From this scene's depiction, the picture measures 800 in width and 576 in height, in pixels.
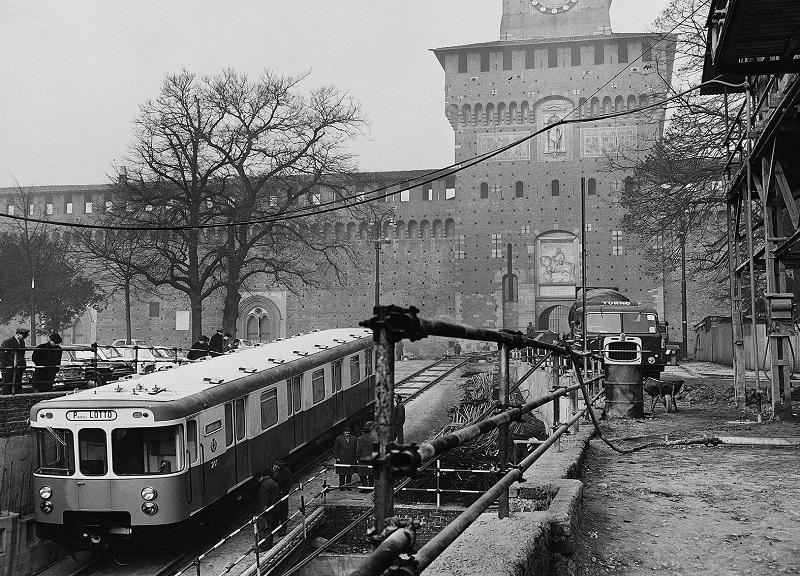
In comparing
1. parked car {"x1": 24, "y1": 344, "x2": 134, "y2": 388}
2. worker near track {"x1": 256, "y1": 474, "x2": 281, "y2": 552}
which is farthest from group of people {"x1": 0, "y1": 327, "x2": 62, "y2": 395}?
worker near track {"x1": 256, "y1": 474, "x2": 281, "y2": 552}

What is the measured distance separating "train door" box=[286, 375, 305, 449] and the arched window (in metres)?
34.4

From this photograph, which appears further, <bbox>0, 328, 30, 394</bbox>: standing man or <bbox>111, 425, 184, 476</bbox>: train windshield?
<bbox>0, 328, 30, 394</bbox>: standing man

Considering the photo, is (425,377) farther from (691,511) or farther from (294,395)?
(691,511)

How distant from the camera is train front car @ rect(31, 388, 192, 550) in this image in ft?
38.2

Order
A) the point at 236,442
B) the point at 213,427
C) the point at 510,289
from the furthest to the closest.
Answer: the point at 510,289, the point at 236,442, the point at 213,427

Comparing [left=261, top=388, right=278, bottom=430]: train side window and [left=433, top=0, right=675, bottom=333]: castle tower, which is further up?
[left=433, top=0, right=675, bottom=333]: castle tower

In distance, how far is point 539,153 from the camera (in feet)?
164

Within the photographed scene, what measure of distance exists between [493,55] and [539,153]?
268 inches

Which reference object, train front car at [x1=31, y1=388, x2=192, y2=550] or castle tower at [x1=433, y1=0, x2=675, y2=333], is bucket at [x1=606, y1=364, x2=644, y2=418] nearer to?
train front car at [x1=31, y1=388, x2=192, y2=550]

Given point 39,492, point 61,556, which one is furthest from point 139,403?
point 61,556

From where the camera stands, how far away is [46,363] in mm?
16500

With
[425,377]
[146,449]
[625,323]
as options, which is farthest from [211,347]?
[425,377]

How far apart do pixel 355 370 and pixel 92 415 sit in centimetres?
908

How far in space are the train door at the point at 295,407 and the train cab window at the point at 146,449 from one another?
4145 millimetres
